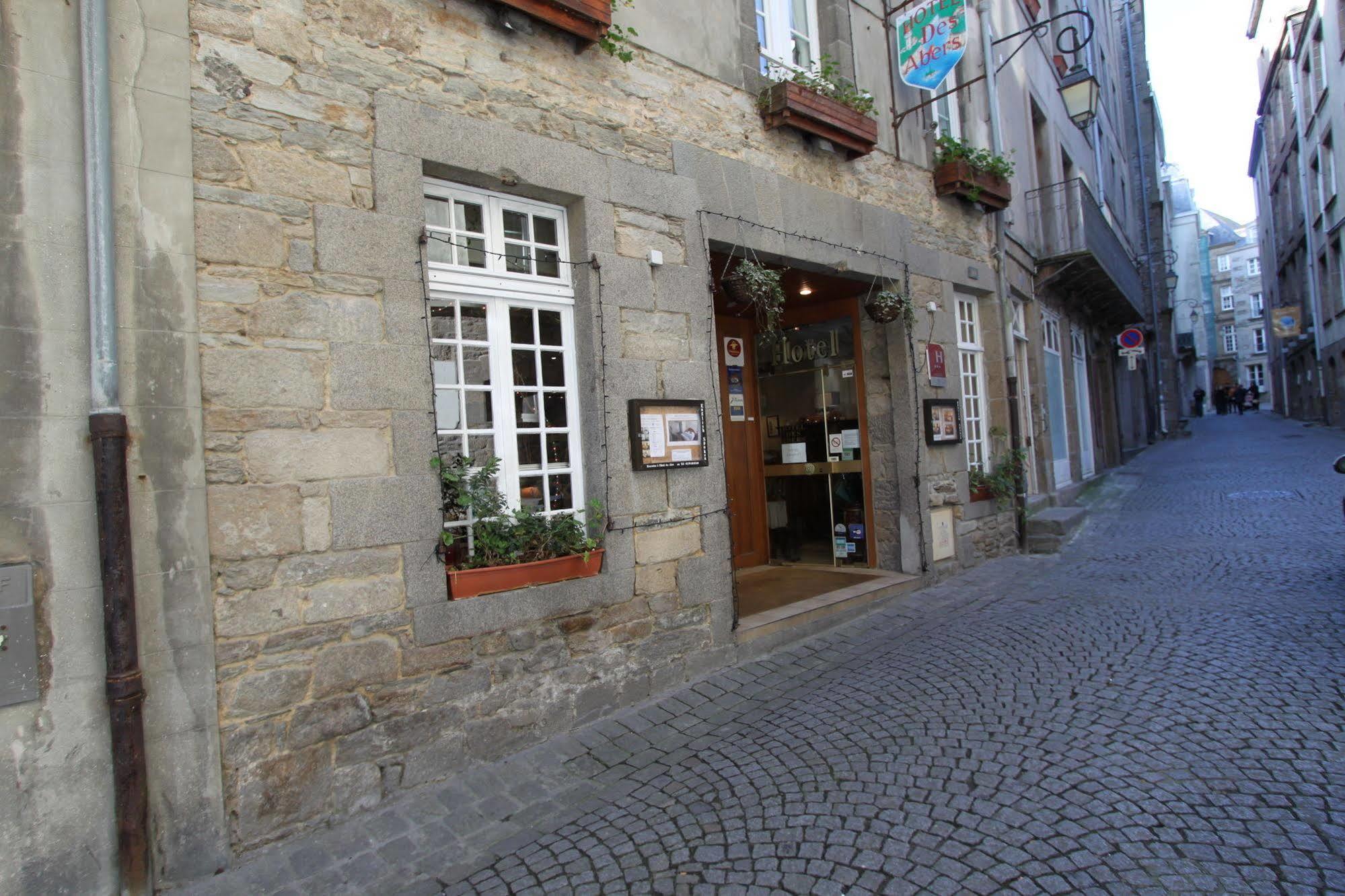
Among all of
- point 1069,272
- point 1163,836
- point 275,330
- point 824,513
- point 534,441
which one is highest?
point 1069,272

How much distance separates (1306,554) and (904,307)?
4.28 meters

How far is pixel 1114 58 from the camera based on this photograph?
24.3 metres

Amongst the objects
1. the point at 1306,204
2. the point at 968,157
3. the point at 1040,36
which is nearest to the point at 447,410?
the point at 968,157

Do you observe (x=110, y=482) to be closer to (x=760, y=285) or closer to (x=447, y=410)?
(x=447, y=410)

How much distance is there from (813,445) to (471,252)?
4563 mm

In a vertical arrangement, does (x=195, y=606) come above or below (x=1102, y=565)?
above

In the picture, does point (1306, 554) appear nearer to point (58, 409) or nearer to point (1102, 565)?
point (1102, 565)

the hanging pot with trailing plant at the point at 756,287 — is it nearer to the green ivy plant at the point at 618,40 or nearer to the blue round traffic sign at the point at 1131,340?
the green ivy plant at the point at 618,40

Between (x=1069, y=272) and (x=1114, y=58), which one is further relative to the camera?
(x=1114, y=58)

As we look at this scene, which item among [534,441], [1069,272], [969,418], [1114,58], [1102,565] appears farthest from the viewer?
[1114,58]

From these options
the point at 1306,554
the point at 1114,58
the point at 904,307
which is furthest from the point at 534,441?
the point at 1114,58

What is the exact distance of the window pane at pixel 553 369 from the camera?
4.50 meters

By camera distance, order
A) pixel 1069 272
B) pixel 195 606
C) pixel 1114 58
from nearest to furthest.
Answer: pixel 195 606, pixel 1069 272, pixel 1114 58

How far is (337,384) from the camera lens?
11.5 feet
